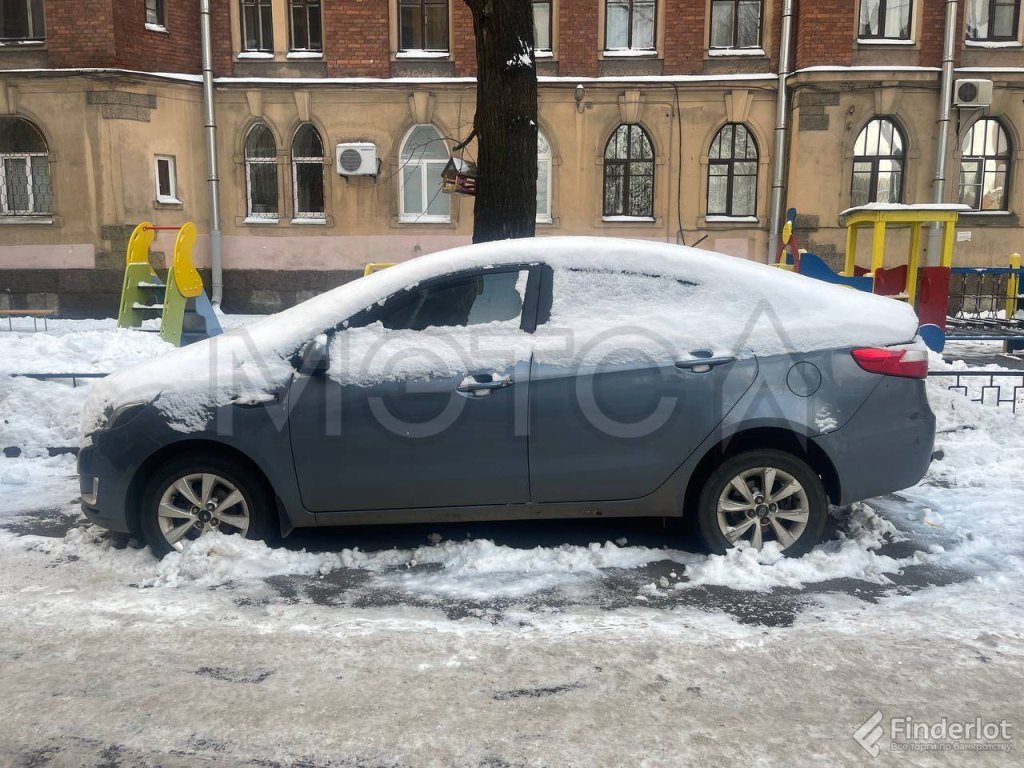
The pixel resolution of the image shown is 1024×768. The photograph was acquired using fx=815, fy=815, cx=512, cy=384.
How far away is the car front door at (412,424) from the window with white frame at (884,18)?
16081mm

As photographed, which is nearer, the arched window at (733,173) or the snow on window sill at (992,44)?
the snow on window sill at (992,44)

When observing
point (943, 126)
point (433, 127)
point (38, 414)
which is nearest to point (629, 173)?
point (433, 127)

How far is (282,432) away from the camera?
13.7 feet

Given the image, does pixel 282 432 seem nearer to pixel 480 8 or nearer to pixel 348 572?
pixel 348 572

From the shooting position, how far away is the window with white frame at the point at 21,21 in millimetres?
16328

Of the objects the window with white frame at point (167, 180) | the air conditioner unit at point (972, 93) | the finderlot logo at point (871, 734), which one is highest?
the air conditioner unit at point (972, 93)

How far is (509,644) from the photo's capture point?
3.44m

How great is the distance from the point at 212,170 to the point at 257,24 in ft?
10.8

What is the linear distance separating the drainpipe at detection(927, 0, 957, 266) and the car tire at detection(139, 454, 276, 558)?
612 inches

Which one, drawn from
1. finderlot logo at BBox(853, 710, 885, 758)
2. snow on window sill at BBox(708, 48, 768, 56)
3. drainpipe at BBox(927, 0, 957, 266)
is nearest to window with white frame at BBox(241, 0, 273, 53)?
snow on window sill at BBox(708, 48, 768, 56)

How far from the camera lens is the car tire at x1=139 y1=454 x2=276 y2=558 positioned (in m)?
4.27

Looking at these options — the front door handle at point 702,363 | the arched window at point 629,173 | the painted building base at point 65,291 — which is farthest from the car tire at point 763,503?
the painted building base at point 65,291

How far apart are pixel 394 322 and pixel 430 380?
0.40 m

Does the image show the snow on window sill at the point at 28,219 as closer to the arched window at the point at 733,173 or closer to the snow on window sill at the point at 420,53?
the snow on window sill at the point at 420,53
